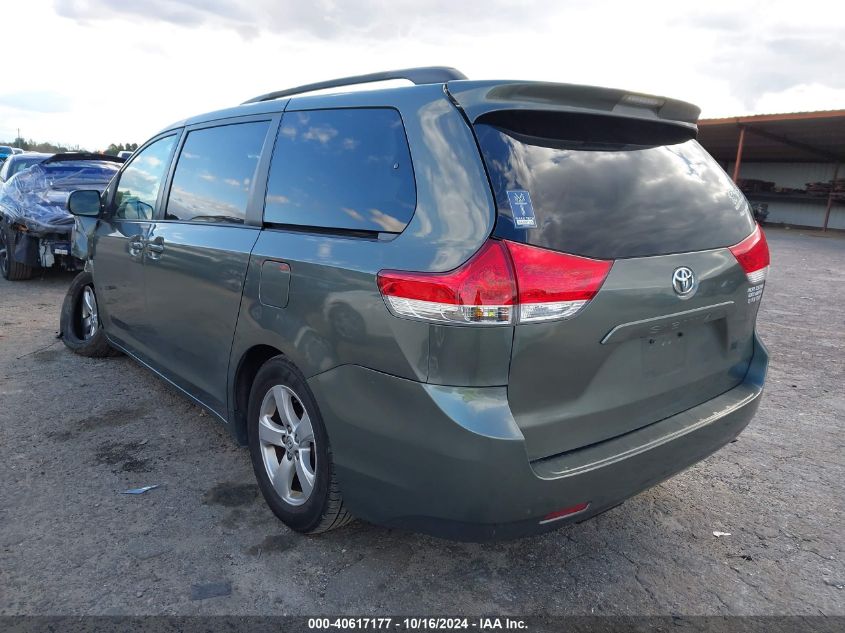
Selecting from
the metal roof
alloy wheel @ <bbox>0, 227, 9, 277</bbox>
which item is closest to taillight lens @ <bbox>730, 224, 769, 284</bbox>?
alloy wheel @ <bbox>0, 227, 9, 277</bbox>

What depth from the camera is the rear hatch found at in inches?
81.8

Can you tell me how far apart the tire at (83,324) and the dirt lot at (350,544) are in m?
1.05

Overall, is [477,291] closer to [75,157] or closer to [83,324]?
[83,324]

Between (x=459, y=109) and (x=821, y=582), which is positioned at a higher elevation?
(x=459, y=109)

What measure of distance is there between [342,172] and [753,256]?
1.77 m

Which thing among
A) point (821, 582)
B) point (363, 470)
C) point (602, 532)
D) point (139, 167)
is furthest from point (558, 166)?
point (139, 167)

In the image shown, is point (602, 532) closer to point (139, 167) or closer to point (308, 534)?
point (308, 534)

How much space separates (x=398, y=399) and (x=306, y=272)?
692 mm

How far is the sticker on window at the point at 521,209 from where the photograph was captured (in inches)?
80.2

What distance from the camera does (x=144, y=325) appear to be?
4.04m

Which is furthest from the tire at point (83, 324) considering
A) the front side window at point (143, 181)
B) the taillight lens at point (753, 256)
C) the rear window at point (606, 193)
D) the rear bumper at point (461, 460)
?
the taillight lens at point (753, 256)

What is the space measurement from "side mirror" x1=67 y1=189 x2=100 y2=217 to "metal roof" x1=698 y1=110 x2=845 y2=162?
70.4 feet

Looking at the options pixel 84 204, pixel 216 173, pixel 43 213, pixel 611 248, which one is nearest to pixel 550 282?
pixel 611 248

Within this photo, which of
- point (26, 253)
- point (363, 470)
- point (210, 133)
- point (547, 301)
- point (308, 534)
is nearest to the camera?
point (547, 301)
